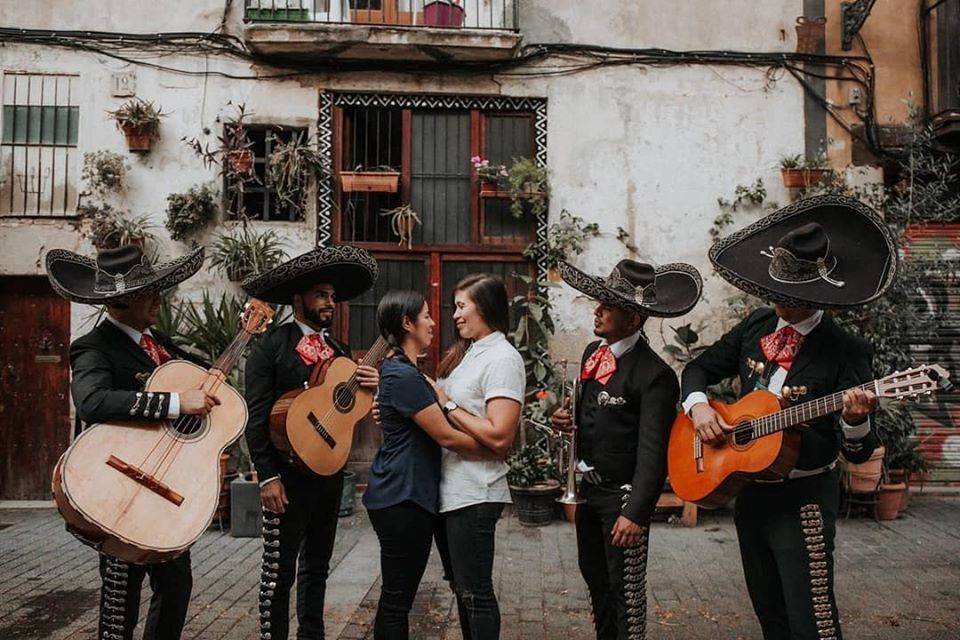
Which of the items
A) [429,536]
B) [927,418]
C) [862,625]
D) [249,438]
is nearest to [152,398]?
[249,438]

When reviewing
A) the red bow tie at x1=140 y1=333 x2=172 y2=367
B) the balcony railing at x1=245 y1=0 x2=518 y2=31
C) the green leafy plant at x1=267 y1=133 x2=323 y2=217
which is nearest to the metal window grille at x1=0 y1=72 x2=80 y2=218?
the green leafy plant at x1=267 y1=133 x2=323 y2=217

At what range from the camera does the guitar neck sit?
3.03 meters

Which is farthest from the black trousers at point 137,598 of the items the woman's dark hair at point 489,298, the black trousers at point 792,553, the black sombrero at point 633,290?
Result: the black trousers at point 792,553

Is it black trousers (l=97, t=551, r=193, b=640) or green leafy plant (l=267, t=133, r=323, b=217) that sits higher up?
green leafy plant (l=267, t=133, r=323, b=217)

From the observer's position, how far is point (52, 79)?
884cm

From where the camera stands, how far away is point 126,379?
3568 millimetres

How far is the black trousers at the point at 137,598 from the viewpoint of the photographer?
3.49m

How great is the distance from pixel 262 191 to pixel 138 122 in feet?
4.75

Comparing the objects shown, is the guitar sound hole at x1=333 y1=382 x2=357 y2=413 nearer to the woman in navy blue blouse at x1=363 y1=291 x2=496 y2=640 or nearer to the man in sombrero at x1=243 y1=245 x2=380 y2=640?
the man in sombrero at x1=243 y1=245 x2=380 y2=640

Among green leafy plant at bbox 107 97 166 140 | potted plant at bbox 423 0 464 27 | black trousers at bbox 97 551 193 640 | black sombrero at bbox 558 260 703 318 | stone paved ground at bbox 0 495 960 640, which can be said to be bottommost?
stone paved ground at bbox 0 495 960 640

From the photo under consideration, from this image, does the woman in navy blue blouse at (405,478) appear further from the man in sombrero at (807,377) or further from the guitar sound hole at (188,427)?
the man in sombrero at (807,377)

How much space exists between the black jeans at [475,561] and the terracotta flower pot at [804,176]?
22.5 ft

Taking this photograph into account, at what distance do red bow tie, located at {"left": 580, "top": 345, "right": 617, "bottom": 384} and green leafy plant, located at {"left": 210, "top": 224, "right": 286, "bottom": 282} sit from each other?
5422 millimetres

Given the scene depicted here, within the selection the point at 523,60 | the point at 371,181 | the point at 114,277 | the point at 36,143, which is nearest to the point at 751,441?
the point at 114,277
